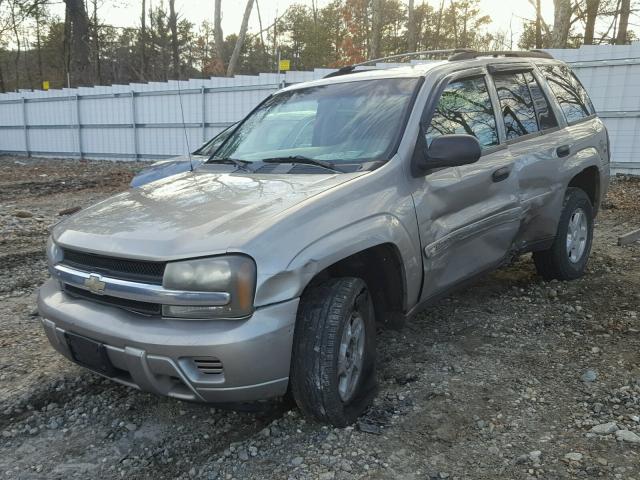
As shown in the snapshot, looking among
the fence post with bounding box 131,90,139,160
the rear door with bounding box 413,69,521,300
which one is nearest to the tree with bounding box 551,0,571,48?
the rear door with bounding box 413,69,521,300

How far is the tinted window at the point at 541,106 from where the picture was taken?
434 cm

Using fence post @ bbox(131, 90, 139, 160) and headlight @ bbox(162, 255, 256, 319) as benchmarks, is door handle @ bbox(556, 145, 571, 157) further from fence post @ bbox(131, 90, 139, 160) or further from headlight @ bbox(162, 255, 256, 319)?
fence post @ bbox(131, 90, 139, 160)

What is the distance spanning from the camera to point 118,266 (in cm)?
253

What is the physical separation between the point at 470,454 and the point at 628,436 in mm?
782

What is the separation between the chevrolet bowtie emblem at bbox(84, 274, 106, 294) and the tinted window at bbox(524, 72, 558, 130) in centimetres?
338

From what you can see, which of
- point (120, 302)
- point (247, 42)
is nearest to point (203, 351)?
point (120, 302)

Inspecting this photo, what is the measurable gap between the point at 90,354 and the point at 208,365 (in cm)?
64

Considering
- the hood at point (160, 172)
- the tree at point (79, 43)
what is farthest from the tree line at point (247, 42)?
the hood at point (160, 172)

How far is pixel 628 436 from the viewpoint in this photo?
8.73 feet

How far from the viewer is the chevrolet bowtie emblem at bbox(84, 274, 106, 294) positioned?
254cm

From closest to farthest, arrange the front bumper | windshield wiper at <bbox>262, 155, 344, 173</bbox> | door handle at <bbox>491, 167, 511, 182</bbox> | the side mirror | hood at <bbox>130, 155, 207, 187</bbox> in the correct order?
the front bumper → the side mirror → windshield wiper at <bbox>262, 155, 344, 173</bbox> → door handle at <bbox>491, 167, 511, 182</bbox> → hood at <bbox>130, 155, 207, 187</bbox>

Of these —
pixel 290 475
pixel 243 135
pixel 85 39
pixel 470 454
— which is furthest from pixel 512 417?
pixel 85 39

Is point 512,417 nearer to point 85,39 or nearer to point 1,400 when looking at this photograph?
point 1,400

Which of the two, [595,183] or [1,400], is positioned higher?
[595,183]
